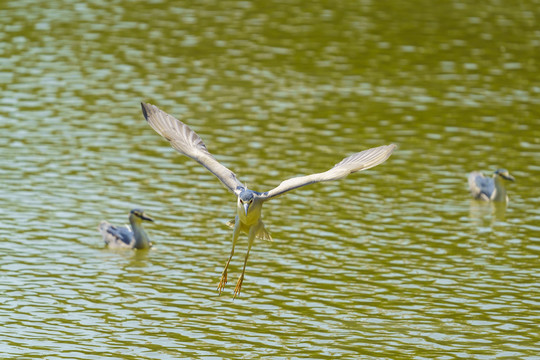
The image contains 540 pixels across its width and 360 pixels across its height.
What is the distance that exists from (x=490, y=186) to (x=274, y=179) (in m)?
5.03

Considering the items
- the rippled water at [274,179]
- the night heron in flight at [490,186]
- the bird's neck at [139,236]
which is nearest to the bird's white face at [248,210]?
the rippled water at [274,179]

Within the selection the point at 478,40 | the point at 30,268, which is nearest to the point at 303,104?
the point at 478,40

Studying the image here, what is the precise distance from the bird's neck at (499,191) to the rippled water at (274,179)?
37cm

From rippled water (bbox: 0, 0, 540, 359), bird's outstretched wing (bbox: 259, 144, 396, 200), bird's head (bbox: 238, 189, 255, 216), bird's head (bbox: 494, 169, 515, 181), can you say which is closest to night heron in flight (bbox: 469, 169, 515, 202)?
bird's head (bbox: 494, 169, 515, 181)

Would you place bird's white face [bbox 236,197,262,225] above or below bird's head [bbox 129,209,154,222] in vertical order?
above

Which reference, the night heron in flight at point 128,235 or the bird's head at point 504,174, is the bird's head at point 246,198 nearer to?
the night heron in flight at point 128,235

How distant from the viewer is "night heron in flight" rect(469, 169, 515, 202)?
77.5 feet

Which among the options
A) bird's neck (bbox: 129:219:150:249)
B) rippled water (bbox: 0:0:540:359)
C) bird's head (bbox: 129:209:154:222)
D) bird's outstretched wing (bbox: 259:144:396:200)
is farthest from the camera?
bird's head (bbox: 129:209:154:222)

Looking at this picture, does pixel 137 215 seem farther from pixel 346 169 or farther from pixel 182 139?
pixel 346 169

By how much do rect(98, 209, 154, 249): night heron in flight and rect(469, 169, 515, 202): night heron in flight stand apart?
8.09 metres

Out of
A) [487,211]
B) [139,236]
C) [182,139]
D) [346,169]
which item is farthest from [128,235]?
[487,211]

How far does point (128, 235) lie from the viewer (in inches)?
800

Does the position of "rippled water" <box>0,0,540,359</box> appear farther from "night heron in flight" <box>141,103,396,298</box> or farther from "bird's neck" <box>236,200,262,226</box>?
"bird's neck" <box>236,200,262,226</box>

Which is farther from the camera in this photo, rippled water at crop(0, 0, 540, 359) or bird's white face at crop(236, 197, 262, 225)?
rippled water at crop(0, 0, 540, 359)
